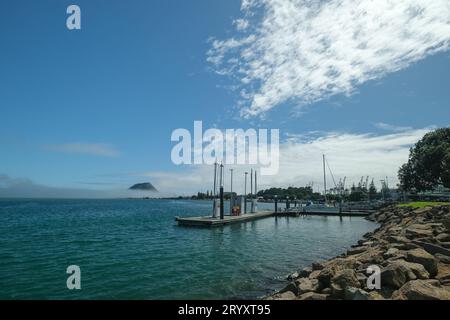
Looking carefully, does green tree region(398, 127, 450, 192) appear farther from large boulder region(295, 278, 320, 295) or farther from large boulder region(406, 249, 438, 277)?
large boulder region(295, 278, 320, 295)

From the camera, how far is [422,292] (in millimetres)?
Answer: 7711

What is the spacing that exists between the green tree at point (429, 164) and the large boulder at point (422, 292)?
1991 inches

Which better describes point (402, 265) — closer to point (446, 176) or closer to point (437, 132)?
point (446, 176)

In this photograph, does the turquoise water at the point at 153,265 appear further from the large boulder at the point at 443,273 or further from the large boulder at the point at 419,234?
the large boulder at the point at 443,273

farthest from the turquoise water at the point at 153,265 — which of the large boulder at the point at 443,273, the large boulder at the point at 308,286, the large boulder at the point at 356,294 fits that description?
the large boulder at the point at 443,273

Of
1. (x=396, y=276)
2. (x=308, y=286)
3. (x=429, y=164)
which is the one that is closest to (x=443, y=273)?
(x=396, y=276)

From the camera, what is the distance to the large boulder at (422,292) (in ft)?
24.6

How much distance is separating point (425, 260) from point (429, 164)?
183 ft

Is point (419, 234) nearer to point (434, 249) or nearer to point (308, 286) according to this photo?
point (434, 249)

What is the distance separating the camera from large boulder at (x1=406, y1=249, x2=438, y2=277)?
33.6ft

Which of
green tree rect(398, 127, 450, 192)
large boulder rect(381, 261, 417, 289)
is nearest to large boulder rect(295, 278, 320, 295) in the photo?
large boulder rect(381, 261, 417, 289)

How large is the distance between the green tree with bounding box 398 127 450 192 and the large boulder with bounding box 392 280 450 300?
50.6m

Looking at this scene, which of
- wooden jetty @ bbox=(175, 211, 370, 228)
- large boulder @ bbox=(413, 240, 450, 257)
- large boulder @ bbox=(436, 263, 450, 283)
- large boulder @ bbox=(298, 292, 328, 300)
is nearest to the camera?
large boulder @ bbox=(436, 263, 450, 283)
